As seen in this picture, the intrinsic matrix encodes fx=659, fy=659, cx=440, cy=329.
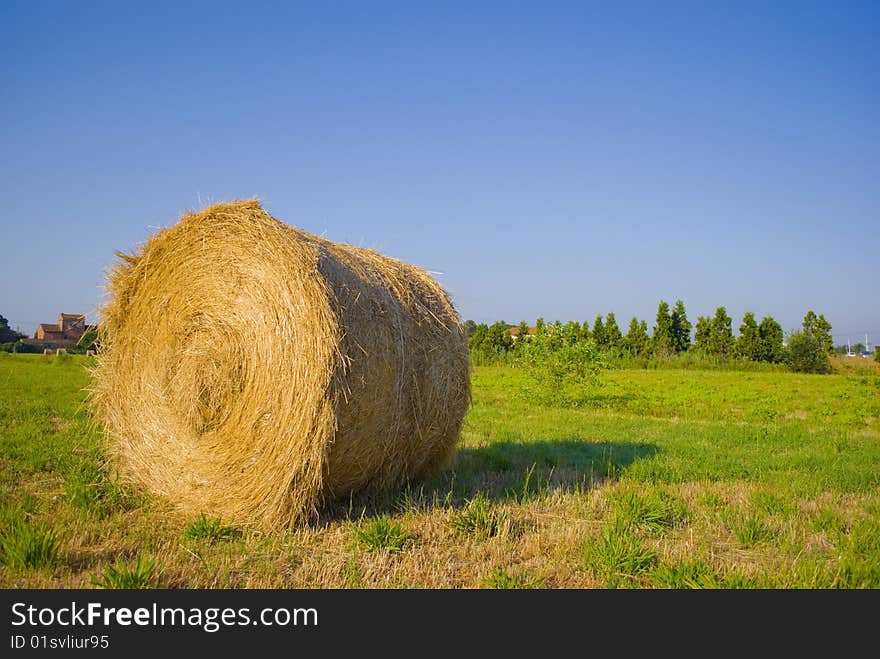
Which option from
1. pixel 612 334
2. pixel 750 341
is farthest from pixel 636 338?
pixel 750 341

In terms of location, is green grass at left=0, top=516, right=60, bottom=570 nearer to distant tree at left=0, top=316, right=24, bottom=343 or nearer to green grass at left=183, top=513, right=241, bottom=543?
green grass at left=183, top=513, right=241, bottom=543

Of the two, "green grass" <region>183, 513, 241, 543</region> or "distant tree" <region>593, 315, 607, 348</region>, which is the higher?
"distant tree" <region>593, 315, 607, 348</region>

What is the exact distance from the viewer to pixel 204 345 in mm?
6059

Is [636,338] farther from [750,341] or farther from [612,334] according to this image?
[750,341]

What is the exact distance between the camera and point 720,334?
5244 cm

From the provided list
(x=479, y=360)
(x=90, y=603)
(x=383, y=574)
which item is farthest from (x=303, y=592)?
(x=479, y=360)

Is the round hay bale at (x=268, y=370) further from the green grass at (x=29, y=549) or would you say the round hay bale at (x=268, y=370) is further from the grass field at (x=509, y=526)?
the green grass at (x=29, y=549)

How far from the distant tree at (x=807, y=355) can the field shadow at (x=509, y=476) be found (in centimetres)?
4265

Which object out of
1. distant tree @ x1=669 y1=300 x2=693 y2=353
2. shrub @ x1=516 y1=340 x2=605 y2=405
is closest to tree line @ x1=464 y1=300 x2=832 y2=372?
distant tree @ x1=669 y1=300 x2=693 y2=353

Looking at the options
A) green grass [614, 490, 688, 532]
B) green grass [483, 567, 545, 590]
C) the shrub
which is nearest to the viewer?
green grass [483, 567, 545, 590]

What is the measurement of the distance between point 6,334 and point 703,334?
189ft

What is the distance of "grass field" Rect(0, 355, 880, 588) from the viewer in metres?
4.35

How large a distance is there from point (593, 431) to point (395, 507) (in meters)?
6.63

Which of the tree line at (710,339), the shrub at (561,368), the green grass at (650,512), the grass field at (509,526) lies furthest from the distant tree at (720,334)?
the green grass at (650,512)
